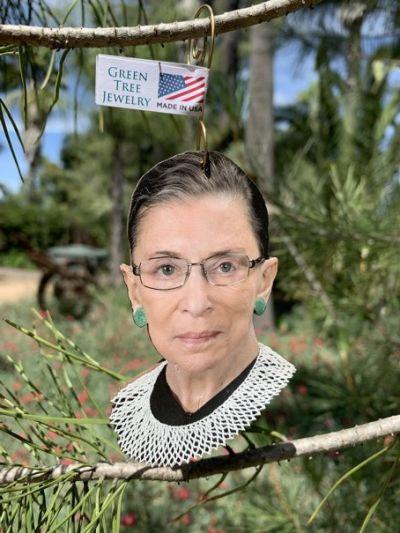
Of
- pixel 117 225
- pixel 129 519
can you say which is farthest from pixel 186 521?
pixel 117 225

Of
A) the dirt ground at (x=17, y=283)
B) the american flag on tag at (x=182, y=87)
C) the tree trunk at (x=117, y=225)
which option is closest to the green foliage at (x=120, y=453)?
the american flag on tag at (x=182, y=87)

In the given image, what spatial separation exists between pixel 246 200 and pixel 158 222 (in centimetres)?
7

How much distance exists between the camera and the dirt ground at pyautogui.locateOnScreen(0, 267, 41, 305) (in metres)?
7.09

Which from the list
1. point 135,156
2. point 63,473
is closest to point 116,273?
point 135,156

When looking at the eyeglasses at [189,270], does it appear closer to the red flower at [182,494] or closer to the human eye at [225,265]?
the human eye at [225,265]

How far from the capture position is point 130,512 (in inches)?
86.3

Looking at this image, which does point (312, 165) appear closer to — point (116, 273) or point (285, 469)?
point (285, 469)

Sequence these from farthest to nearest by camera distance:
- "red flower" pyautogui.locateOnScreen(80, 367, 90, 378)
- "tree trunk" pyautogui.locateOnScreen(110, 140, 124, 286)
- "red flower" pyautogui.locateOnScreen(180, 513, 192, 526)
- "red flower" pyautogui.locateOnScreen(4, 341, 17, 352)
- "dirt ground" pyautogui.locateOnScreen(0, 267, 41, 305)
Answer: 1. "dirt ground" pyautogui.locateOnScreen(0, 267, 41, 305)
2. "tree trunk" pyautogui.locateOnScreen(110, 140, 124, 286)
3. "red flower" pyautogui.locateOnScreen(4, 341, 17, 352)
4. "red flower" pyautogui.locateOnScreen(80, 367, 90, 378)
5. "red flower" pyautogui.locateOnScreen(180, 513, 192, 526)

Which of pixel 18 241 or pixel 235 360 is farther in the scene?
pixel 18 241

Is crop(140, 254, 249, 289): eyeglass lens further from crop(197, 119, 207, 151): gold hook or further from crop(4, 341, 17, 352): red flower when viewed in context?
crop(4, 341, 17, 352): red flower

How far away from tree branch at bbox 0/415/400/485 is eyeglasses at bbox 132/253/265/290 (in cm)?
15

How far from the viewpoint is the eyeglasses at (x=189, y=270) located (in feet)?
1.48

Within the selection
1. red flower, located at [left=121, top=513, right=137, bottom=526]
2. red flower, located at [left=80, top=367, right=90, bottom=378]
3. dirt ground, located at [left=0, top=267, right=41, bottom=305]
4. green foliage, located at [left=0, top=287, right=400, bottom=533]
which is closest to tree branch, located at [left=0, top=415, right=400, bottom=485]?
green foliage, located at [left=0, top=287, right=400, bottom=533]

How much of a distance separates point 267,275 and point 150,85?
0.18 meters
